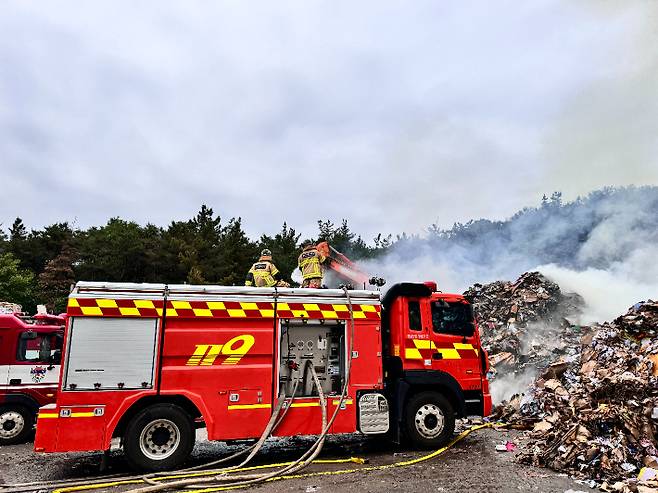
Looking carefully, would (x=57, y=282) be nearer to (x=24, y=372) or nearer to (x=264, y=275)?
(x=24, y=372)

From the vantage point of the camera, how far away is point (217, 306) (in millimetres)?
7344

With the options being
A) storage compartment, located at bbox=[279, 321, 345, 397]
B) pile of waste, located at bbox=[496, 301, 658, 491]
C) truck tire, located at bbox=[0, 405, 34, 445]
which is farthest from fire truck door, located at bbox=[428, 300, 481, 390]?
truck tire, located at bbox=[0, 405, 34, 445]

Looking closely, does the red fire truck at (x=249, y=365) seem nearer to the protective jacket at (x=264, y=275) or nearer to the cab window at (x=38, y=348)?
the protective jacket at (x=264, y=275)

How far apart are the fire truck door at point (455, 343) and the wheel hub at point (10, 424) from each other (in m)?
8.25

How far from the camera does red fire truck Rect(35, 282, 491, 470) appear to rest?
670 centimetres

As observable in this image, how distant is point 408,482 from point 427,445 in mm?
1850

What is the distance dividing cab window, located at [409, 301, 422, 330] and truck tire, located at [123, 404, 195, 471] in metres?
3.96

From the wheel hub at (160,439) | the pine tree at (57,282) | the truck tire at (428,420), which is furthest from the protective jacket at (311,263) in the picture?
the pine tree at (57,282)

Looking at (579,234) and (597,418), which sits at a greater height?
(579,234)

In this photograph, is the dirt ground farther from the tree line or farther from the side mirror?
the tree line

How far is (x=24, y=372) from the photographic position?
31.9 ft

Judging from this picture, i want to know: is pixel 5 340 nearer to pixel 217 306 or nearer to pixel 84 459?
pixel 84 459

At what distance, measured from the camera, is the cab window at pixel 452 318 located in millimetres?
8445

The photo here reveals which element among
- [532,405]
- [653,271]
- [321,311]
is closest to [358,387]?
[321,311]
